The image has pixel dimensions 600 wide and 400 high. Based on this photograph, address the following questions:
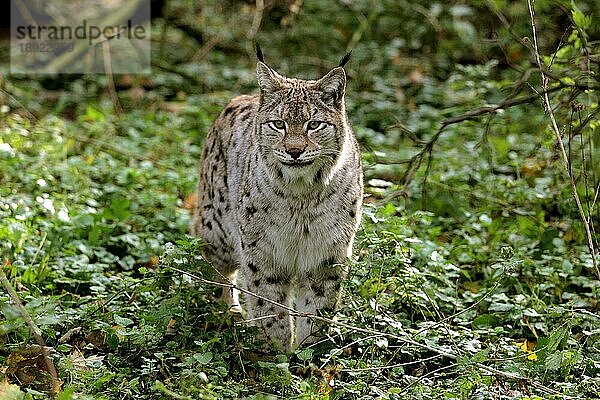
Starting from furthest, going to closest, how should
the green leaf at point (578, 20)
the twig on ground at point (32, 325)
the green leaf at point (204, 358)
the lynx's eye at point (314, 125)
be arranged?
1. the green leaf at point (578, 20)
2. the lynx's eye at point (314, 125)
3. the green leaf at point (204, 358)
4. the twig on ground at point (32, 325)

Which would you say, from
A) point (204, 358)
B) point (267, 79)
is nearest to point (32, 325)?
point (204, 358)

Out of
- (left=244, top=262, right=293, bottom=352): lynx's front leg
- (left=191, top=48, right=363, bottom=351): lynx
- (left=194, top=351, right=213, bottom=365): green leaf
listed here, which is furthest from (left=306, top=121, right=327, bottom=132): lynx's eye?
(left=194, top=351, right=213, bottom=365): green leaf

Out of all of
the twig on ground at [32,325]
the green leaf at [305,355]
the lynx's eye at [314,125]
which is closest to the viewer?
the twig on ground at [32,325]

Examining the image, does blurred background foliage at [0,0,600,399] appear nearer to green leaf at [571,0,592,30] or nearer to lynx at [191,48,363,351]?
green leaf at [571,0,592,30]

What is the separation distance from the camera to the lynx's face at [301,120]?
5.17 m

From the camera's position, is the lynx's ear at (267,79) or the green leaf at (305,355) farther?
the lynx's ear at (267,79)

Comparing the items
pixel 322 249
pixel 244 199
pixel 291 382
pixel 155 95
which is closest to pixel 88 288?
pixel 244 199

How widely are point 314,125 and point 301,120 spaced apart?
8 centimetres

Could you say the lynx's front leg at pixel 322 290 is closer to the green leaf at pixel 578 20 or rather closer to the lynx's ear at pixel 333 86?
the lynx's ear at pixel 333 86

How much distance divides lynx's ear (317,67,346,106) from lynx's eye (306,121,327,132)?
0.18 m

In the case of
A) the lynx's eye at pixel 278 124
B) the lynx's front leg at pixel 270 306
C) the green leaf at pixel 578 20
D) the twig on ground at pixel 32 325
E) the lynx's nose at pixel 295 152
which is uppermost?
the green leaf at pixel 578 20

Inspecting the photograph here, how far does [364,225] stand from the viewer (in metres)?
5.77

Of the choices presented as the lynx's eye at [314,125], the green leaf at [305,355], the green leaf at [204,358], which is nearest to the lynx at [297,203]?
the lynx's eye at [314,125]

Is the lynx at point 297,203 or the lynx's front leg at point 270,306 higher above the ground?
the lynx at point 297,203
